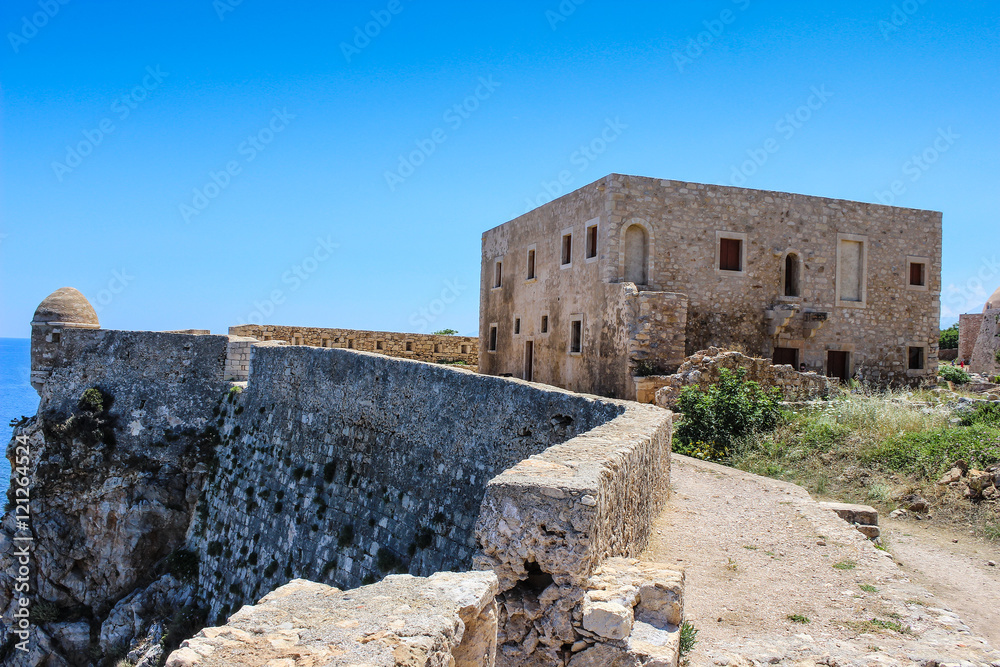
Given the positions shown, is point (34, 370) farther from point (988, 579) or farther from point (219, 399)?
point (988, 579)

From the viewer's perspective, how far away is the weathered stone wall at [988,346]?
27.5 m

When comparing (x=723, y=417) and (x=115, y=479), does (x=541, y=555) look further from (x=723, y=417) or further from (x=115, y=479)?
(x=115, y=479)

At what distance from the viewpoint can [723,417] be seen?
12164 mm

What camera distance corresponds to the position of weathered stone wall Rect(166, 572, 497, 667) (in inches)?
88.4

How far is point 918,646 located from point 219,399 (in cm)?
1222

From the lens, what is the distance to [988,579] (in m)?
6.44

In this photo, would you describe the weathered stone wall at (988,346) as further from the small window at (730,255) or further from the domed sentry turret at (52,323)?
the domed sentry turret at (52,323)

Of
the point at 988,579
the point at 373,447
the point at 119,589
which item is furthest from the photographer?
the point at 119,589

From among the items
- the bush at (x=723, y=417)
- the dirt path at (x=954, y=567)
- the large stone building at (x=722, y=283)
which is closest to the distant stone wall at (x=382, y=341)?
the large stone building at (x=722, y=283)

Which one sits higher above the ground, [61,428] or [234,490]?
[61,428]

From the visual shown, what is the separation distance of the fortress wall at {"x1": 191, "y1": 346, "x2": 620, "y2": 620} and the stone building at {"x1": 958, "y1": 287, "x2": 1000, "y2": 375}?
2603cm

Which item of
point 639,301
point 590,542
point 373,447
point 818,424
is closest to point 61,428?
point 373,447

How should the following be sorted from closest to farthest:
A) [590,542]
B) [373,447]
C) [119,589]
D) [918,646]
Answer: [590,542] < [918,646] < [373,447] < [119,589]

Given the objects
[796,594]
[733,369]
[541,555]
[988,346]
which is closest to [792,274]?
[733,369]
